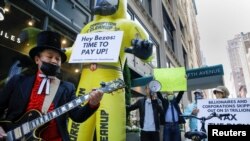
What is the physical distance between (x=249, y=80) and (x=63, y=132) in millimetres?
92693

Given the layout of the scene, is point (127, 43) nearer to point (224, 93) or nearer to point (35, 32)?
point (35, 32)

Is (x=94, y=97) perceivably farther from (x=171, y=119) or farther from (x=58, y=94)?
(x=171, y=119)

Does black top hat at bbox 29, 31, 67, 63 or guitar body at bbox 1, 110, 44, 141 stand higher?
black top hat at bbox 29, 31, 67, 63

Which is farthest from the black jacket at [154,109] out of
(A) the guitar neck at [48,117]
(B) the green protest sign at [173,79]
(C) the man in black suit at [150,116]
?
(A) the guitar neck at [48,117]

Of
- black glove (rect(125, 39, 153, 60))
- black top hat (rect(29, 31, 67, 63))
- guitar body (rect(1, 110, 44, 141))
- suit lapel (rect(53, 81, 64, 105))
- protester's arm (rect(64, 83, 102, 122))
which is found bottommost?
guitar body (rect(1, 110, 44, 141))

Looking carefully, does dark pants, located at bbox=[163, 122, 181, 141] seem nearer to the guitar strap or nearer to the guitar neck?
the guitar strap

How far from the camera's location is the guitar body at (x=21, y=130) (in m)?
2.00

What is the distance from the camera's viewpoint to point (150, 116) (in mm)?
Answer: 4859

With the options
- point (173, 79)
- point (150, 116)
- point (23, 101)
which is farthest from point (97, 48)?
point (150, 116)

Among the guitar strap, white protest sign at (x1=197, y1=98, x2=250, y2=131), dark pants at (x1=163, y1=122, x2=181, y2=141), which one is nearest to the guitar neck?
the guitar strap

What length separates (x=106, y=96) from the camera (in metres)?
3.41

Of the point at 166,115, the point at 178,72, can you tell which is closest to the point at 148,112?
the point at 166,115

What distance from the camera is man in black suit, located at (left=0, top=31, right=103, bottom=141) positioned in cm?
213

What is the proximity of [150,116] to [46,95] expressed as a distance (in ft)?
9.43
